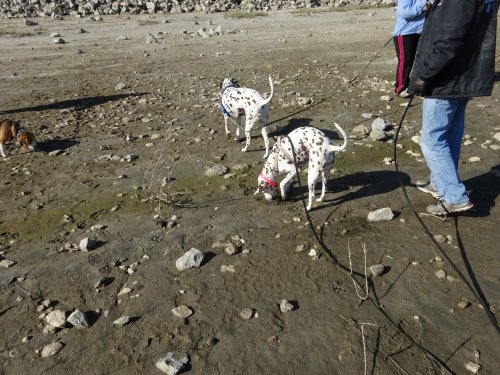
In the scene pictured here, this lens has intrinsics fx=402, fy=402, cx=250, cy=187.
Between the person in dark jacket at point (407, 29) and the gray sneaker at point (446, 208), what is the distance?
134 inches

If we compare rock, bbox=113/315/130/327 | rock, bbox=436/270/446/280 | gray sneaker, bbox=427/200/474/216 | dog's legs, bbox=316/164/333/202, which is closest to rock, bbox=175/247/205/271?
rock, bbox=113/315/130/327

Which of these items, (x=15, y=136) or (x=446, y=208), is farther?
(x=15, y=136)

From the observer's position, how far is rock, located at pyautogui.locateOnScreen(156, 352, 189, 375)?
3.61 meters

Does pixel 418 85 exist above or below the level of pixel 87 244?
above

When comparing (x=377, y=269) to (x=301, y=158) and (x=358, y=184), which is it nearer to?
(x=301, y=158)

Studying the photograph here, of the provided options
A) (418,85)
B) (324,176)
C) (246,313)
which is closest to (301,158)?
(324,176)

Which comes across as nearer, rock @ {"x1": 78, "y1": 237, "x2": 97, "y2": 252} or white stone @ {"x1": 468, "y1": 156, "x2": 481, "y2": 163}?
rock @ {"x1": 78, "y1": 237, "x2": 97, "y2": 252}

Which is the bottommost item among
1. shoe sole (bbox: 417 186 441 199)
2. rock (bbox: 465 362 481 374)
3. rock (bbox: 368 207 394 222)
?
rock (bbox: 465 362 481 374)

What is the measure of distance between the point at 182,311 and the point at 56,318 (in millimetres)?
1311

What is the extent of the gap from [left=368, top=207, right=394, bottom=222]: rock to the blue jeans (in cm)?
73

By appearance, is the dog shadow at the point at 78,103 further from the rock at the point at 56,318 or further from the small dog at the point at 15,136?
the rock at the point at 56,318

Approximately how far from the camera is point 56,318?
4.21m

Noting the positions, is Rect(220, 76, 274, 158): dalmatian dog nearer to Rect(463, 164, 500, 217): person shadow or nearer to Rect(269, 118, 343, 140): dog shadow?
Rect(269, 118, 343, 140): dog shadow

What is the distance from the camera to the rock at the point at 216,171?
727 centimetres
